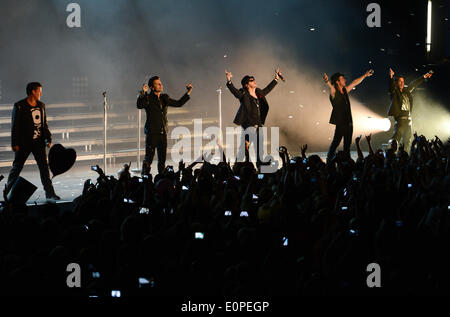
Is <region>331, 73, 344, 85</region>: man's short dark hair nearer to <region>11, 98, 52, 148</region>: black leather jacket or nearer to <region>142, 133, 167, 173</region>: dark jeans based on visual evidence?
<region>142, 133, 167, 173</region>: dark jeans

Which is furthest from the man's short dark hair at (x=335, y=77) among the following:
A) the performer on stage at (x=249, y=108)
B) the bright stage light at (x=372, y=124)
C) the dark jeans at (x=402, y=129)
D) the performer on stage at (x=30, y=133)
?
the bright stage light at (x=372, y=124)

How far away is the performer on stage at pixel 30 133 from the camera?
8.14m

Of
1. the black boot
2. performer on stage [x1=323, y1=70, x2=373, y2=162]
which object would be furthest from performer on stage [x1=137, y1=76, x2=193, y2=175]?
performer on stage [x1=323, y1=70, x2=373, y2=162]

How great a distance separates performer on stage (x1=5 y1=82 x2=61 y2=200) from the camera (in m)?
8.14

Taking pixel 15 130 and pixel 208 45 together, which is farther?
pixel 208 45

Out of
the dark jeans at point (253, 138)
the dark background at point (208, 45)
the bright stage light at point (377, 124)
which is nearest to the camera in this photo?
the dark jeans at point (253, 138)

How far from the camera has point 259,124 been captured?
386 inches

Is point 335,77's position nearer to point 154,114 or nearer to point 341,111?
point 341,111

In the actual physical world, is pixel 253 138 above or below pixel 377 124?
below

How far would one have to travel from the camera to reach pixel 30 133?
8.24 meters

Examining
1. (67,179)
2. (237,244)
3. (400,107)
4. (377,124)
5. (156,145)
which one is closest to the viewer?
(237,244)

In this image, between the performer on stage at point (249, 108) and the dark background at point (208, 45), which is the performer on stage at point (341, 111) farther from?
the dark background at point (208, 45)

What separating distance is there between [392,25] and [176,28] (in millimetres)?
4588

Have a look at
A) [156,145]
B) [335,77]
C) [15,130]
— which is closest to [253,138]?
[156,145]
